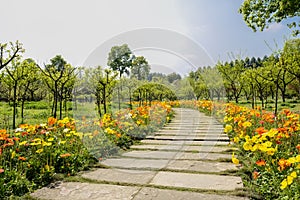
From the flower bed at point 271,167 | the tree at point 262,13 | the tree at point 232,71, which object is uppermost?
the tree at point 262,13

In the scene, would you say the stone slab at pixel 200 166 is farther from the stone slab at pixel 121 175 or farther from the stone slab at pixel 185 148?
the stone slab at pixel 185 148

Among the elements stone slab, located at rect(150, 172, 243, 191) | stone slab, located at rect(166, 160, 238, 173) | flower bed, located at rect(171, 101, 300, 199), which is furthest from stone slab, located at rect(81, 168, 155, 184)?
flower bed, located at rect(171, 101, 300, 199)

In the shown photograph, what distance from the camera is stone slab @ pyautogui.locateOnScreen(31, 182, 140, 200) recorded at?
2350 mm

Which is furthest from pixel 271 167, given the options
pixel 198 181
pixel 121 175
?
pixel 121 175

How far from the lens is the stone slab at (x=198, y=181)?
257 centimetres

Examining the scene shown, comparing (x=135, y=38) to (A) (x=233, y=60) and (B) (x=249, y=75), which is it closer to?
(B) (x=249, y=75)

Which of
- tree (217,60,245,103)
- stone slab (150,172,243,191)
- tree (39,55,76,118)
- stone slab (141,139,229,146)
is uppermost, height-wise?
tree (217,60,245,103)

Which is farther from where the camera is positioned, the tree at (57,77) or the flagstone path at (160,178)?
the tree at (57,77)

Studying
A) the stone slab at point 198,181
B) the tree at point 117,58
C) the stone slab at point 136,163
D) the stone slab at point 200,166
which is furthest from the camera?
the tree at point 117,58

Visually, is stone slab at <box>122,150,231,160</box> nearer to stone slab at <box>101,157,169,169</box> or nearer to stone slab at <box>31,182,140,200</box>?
stone slab at <box>101,157,169,169</box>

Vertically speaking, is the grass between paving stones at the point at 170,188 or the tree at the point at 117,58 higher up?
the tree at the point at 117,58

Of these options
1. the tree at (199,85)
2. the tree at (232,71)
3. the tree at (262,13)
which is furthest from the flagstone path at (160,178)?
the tree at (199,85)

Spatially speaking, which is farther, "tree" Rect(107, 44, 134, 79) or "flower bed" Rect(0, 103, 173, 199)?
"tree" Rect(107, 44, 134, 79)

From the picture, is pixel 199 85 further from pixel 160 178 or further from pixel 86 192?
pixel 86 192
